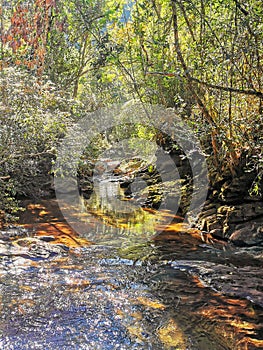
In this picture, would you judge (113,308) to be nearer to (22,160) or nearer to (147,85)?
(22,160)

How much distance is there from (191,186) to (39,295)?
5468 mm

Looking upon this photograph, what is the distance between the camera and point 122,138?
56.0ft

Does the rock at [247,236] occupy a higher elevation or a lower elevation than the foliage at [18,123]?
lower

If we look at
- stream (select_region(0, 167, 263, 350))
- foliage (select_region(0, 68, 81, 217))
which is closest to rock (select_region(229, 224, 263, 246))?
stream (select_region(0, 167, 263, 350))

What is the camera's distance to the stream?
3.13m

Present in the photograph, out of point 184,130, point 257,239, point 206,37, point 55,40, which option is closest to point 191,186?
point 184,130

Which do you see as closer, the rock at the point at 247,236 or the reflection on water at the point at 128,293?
the reflection on water at the point at 128,293

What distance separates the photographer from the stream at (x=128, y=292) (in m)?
3.13

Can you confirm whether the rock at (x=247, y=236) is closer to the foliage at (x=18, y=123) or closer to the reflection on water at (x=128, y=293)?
the reflection on water at (x=128, y=293)

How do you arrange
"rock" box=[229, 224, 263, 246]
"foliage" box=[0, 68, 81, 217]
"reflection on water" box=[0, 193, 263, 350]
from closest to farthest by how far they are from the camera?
"reflection on water" box=[0, 193, 263, 350]
"foliage" box=[0, 68, 81, 217]
"rock" box=[229, 224, 263, 246]

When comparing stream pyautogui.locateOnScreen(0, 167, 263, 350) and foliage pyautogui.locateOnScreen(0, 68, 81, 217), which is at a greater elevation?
foliage pyautogui.locateOnScreen(0, 68, 81, 217)

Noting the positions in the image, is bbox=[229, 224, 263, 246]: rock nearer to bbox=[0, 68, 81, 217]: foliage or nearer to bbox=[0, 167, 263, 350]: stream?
bbox=[0, 167, 263, 350]: stream

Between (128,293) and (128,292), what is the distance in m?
0.03

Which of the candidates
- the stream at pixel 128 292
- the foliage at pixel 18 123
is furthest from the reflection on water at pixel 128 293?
the foliage at pixel 18 123
